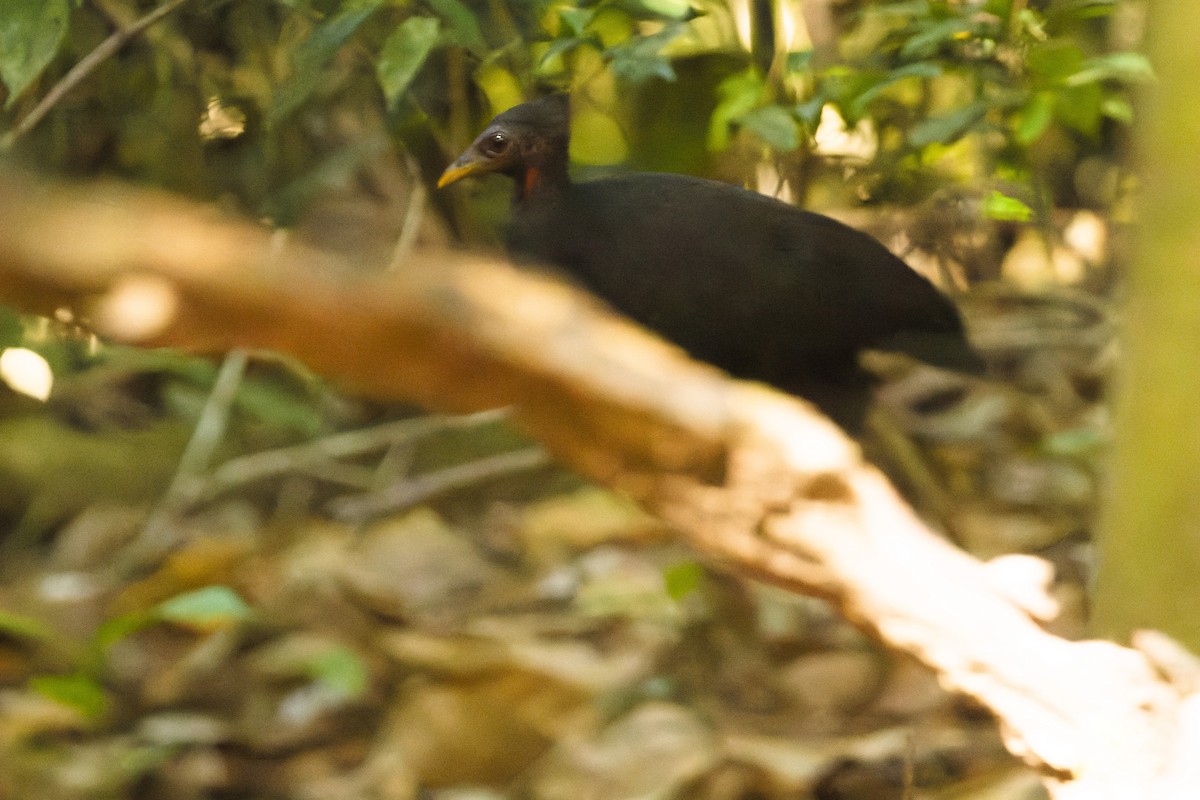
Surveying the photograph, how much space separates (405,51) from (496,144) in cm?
26

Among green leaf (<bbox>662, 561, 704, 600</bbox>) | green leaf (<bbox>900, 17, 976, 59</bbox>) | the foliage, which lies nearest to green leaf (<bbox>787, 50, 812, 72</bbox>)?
the foliage

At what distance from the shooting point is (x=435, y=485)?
2924 mm

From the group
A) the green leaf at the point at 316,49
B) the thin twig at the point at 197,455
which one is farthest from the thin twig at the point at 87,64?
the thin twig at the point at 197,455

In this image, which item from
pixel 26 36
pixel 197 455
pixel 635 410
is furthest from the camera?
pixel 197 455

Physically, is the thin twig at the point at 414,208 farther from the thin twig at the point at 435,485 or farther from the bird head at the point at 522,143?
the thin twig at the point at 435,485

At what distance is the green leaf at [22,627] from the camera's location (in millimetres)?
2109

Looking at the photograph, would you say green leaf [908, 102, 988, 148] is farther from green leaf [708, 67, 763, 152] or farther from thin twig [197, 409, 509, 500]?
thin twig [197, 409, 509, 500]

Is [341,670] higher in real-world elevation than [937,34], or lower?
lower

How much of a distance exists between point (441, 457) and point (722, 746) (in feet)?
4.50

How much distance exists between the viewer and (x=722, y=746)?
193 centimetres

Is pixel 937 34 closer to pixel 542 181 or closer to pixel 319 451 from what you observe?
pixel 542 181

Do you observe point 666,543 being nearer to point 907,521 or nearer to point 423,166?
point 423,166

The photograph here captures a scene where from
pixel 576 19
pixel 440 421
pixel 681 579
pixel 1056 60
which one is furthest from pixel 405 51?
pixel 440 421

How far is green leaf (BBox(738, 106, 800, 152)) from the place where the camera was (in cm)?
151
